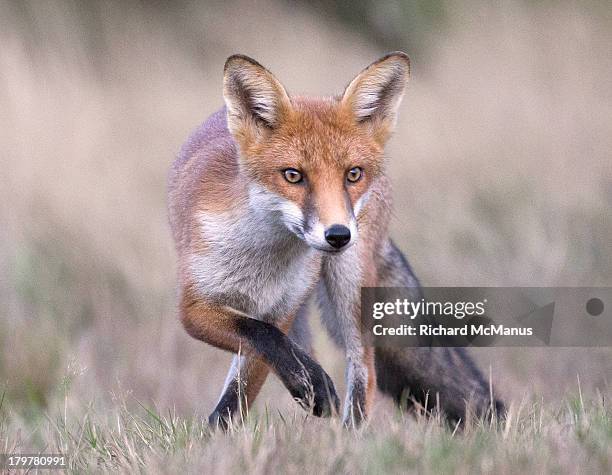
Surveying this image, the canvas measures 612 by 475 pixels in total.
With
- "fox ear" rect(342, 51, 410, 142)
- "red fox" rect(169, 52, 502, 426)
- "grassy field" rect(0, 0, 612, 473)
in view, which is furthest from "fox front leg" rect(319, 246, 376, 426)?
"grassy field" rect(0, 0, 612, 473)

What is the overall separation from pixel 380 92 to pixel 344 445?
2.02m

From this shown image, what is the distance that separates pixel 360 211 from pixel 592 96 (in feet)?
25.4

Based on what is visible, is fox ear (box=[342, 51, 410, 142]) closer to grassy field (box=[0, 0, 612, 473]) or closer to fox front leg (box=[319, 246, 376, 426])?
fox front leg (box=[319, 246, 376, 426])

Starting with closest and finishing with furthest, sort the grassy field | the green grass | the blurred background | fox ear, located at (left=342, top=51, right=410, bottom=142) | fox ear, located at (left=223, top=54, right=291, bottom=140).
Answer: the green grass
fox ear, located at (left=223, top=54, right=291, bottom=140)
fox ear, located at (left=342, top=51, right=410, bottom=142)
the grassy field
the blurred background

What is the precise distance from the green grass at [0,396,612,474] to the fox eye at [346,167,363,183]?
1.14 metres

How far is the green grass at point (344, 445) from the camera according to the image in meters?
3.82

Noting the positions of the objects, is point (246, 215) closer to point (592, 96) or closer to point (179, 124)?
point (179, 124)

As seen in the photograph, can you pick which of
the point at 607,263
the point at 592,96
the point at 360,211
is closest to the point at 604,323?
the point at 607,263

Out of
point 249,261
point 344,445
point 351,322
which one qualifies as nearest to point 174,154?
point 351,322

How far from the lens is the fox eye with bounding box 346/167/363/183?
501 cm

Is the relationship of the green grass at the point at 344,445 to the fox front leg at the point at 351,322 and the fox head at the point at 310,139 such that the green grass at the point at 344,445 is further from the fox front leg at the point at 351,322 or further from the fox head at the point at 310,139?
the fox head at the point at 310,139

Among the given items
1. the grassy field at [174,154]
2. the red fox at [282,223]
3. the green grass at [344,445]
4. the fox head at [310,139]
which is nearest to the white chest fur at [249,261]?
the red fox at [282,223]

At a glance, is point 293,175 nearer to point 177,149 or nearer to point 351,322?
point 351,322

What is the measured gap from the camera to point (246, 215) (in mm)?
5242
